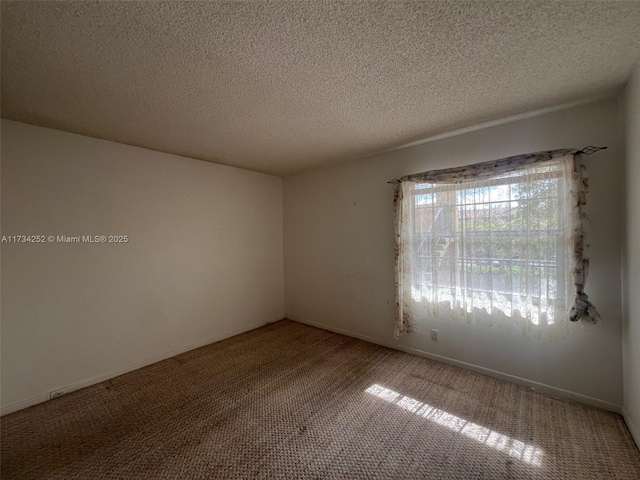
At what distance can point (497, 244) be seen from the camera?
7.30ft

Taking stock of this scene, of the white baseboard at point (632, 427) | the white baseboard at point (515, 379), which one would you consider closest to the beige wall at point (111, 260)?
the white baseboard at point (515, 379)

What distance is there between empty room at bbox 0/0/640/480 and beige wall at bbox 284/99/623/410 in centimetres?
2

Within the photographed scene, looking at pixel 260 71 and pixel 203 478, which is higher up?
pixel 260 71

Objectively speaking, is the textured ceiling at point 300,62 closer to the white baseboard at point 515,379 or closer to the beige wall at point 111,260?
the beige wall at point 111,260

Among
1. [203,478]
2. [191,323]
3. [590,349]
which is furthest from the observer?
[191,323]

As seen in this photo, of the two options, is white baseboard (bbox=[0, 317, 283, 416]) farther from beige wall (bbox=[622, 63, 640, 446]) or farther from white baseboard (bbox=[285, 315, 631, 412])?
beige wall (bbox=[622, 63, 640, 446])

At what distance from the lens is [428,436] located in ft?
5.58

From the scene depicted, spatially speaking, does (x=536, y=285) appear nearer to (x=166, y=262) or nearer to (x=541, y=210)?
(x=541, y=210)

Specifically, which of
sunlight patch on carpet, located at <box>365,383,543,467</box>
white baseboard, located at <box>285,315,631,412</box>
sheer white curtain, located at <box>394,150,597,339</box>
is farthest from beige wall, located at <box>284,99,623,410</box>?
sunlight patch on carpet, located at <box>365,383,543,467</box>

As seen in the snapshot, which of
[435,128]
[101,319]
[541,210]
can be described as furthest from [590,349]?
[101,319]

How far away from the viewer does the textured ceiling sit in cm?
Answer: 113

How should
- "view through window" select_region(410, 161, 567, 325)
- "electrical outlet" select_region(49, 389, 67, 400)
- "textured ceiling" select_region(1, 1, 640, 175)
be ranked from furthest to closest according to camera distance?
"electrical outlet" select_region(49, 389, 67, 400) < "view through window" select_region(410, 161, 567, 325) < "textured ceiling" select_region(1, 1, 640, 175)

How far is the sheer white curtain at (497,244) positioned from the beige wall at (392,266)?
0.14m

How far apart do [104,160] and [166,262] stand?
1181 mm
